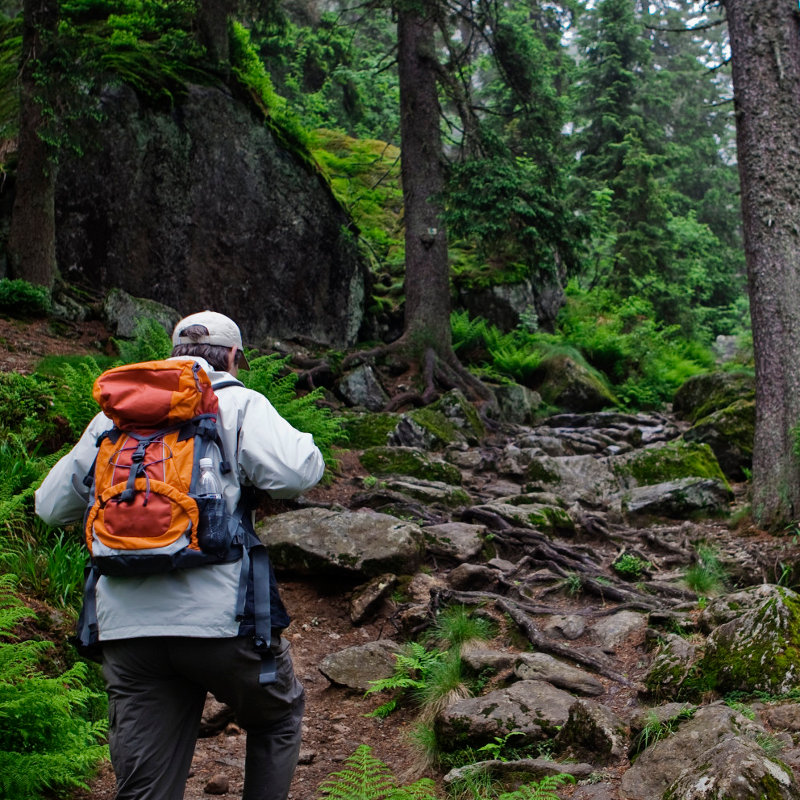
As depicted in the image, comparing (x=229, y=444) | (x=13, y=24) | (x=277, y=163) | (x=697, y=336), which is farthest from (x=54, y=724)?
(x=697, y=336)

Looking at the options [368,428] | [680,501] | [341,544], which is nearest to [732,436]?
[680,501]

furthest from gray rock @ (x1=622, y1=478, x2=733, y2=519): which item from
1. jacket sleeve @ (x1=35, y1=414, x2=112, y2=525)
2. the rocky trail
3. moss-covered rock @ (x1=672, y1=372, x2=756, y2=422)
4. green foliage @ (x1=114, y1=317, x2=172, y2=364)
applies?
jacket sleeve @ (x1=35, y1=414, x2=112, y2=525)

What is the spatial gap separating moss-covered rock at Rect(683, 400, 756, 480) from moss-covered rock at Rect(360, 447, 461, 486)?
406 centimetres

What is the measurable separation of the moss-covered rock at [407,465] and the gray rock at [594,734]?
521cm

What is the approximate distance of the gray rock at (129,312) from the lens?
32.0ft

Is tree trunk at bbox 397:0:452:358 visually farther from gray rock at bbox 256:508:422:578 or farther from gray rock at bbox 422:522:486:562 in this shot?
gray rock at bbox 256:508:422:578

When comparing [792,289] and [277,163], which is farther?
[277,163]

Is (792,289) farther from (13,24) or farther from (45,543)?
(13,24)

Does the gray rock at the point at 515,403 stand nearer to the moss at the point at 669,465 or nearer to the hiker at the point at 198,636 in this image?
the moss at the point at 669,465

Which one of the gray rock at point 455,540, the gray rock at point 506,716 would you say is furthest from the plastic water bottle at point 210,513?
the gray rock at point 455,540

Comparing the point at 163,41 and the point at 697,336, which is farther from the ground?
the point at 163,41

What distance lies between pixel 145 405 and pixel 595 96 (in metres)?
24.8

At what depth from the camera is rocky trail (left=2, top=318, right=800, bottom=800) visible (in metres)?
3.45

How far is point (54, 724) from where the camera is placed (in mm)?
3285
